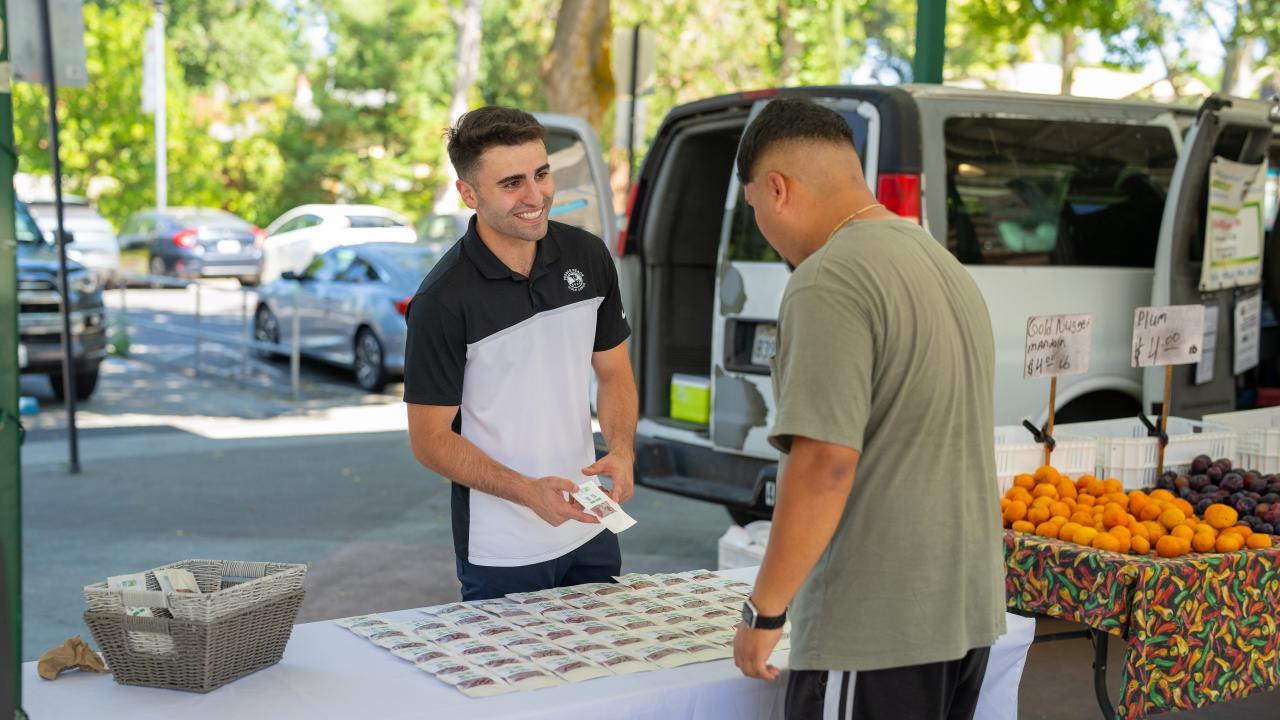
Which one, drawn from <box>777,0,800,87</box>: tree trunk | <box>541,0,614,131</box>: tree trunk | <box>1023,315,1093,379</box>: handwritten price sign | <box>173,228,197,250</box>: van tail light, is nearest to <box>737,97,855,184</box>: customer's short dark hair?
<box>1023,315,1093,379</box>: handwritten price sign

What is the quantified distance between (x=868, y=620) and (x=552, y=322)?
1304 millimetres

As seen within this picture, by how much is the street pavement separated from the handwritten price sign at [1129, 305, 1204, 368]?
4.49 ft

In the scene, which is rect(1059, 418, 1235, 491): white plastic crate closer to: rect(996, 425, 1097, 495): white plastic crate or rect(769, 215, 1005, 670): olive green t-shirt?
rect(996, 425, 1097, 495): white plastic crate

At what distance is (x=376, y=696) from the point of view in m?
2.51

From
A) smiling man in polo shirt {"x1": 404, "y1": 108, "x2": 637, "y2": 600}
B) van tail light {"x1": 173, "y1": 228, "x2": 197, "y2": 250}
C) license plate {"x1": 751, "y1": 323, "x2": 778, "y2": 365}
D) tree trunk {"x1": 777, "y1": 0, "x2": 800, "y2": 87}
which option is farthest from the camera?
tree trunk {"x1": 777, "y1": 0, "x2": 800, "y2": 87}

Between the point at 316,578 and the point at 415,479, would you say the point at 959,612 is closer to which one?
the point at 316,578

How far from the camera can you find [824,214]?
2.29 m

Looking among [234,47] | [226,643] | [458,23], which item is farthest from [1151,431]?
[234,47]

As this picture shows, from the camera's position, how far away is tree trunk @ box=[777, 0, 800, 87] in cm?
3059

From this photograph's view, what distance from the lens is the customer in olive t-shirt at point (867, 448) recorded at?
2141 millimetres

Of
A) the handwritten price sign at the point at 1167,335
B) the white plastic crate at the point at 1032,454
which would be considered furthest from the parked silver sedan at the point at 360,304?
the handwritten price sign at the point at 1167,335

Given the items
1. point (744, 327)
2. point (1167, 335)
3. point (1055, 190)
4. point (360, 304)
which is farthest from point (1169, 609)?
point (360, 304)

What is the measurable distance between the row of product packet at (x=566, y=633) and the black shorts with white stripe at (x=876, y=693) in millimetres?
423

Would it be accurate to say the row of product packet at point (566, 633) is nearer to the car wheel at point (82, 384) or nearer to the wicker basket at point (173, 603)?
the wicker basket at point (173, 603)
